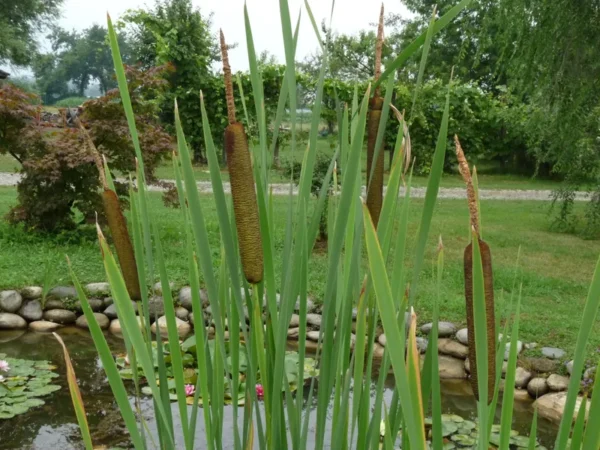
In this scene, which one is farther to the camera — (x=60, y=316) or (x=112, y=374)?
(x=60, y=316)

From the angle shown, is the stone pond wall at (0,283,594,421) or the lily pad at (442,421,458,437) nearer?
the lily pad at (442,421,458,437)

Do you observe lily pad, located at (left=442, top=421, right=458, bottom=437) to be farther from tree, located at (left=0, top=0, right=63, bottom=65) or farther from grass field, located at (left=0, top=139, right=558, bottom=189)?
tree, located at (left=0, top=0, right=63, bottom=65)

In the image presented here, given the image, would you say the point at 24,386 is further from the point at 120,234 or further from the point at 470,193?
the point at 470,193

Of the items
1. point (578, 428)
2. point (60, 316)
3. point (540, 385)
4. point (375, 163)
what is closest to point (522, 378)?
point (540, 385)

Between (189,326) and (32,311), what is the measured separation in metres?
1.13

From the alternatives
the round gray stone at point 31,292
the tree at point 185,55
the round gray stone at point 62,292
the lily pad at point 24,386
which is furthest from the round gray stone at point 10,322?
the tree at point 185,55

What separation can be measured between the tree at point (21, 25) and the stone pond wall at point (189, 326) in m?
19.2

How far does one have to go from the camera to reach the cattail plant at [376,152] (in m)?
0.84

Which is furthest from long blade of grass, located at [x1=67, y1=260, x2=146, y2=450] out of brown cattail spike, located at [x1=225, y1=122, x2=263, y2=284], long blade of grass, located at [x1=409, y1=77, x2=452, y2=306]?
long blade of grass, located at [x1=409, y1=77, x2=452, y2=306]

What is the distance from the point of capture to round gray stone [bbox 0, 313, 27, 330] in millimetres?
5309

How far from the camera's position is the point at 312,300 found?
5.44 m

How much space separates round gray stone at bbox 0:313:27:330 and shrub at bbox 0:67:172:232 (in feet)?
4.64

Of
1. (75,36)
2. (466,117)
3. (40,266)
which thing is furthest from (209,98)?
(75,36)

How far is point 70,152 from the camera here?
6.43 metres
